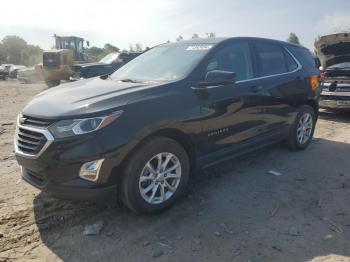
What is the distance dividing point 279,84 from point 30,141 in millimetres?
3645

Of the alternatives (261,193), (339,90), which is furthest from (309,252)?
(339,90)

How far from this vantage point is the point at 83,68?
1540 cm

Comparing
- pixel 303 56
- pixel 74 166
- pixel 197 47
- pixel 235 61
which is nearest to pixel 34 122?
pixel 74 166

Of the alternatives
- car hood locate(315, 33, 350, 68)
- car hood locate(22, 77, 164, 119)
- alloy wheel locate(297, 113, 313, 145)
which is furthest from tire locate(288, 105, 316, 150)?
car hood locate(315, 33, 350, 68)

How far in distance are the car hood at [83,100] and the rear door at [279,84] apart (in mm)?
1991

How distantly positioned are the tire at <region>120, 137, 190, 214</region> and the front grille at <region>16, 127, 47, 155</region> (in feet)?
2.71

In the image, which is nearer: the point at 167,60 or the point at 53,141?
the point at 53,141

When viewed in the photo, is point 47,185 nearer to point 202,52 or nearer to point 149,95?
point 149,95

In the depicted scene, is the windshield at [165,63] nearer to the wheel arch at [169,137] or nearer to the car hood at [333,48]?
the wheel arch at [169,137]

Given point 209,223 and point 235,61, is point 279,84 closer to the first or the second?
point 235,61

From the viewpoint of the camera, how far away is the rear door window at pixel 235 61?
15.6 feet

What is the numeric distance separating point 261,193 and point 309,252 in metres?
1.32

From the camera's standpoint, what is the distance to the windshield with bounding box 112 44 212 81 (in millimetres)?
4562

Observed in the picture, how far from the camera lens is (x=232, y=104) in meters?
4.77
